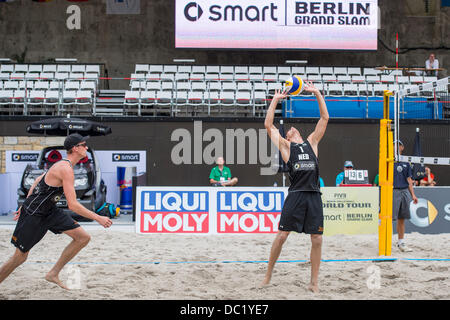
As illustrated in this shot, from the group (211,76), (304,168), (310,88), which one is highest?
(211,76)

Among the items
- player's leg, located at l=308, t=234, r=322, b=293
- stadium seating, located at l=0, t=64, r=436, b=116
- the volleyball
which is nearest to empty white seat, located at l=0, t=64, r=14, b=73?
stadium seating, located at l=0, t=64, r=436, b=116

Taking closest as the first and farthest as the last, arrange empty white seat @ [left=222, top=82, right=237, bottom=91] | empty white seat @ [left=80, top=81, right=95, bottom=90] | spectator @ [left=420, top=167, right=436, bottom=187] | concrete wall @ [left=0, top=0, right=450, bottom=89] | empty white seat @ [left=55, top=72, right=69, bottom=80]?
spectator @ [left=420, top=167, right=436, bottom=187], empty white seat @ [left=222, top=82, right=237, bottom=91], empty white seat @ [left=80, top=81, right=95, bottom=90], empty white seat @ [left=55, top=72, right=69, bottom=80], concrete wall @ [left=0, top=0, right=450, bottom=89]

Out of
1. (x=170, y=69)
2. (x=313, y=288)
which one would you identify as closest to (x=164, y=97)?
(x=170, y=69)

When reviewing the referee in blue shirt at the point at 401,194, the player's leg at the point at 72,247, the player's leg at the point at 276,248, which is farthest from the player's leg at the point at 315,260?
the referee in blue shirt at the point at 401,194

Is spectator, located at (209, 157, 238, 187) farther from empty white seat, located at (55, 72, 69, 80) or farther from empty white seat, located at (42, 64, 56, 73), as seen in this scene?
empty white seat, located at (42, 64, 56, 73)

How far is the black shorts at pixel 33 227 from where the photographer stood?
5031 millimetres

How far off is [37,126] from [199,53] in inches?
384

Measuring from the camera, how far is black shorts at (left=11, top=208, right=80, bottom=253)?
5031 millimetres

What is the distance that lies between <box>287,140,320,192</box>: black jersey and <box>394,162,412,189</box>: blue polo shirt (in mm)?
3190

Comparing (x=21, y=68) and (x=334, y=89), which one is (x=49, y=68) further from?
(x=334, y=89)

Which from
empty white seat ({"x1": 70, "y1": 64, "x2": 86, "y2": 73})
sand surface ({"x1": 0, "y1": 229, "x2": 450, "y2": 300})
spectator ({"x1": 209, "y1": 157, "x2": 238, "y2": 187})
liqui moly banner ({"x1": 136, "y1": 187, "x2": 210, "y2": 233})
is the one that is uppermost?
empty white seat ({"x1": 70, "y1": 64, "x2": 86, "y2": 73})

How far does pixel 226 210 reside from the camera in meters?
9.92

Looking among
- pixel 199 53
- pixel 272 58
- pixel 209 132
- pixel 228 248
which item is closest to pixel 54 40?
pixel 199 53

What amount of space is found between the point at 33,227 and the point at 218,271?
225 cm
